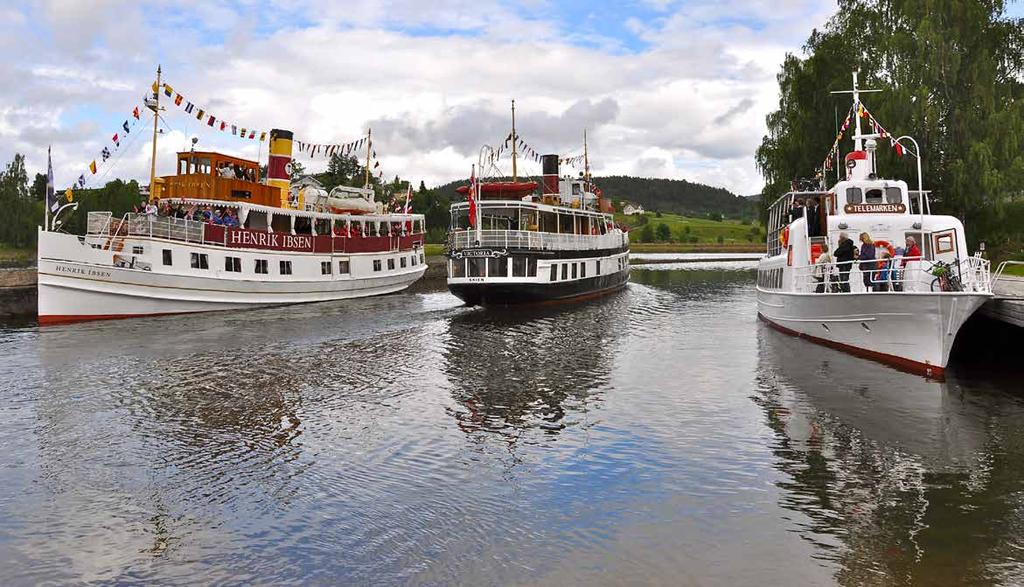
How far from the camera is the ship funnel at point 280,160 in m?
45.6

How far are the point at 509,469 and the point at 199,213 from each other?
32.2 meters

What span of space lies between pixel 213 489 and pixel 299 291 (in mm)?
32648

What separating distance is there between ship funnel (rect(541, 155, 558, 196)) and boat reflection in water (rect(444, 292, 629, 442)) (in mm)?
14322

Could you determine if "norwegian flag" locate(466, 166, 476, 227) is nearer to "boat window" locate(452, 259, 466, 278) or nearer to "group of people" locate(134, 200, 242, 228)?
"boat window" locate(452, 259, 466, 278)

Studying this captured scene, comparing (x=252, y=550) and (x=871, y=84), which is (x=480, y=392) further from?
(x=871, y=84)

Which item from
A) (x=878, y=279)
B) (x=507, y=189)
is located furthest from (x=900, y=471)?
(x=507, y=189)

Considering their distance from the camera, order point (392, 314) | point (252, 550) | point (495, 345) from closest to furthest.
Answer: point (252, 550) < point (495, 345) < point (392, 314)

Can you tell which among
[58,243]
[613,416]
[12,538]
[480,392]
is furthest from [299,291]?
[12,538]

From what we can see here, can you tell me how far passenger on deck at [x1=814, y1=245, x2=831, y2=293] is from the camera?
73.2 feet

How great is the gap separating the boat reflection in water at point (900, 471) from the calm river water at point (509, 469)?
2.2 inches

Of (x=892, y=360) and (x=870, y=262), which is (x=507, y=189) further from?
(x=892, y=360)

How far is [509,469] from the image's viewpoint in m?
12.6

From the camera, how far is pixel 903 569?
8.52 metres

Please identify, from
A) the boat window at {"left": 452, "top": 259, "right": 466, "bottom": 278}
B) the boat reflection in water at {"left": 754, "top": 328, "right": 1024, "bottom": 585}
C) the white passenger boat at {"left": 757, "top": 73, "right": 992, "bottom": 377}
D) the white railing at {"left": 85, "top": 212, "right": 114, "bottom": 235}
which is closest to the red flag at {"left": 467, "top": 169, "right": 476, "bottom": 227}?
the boat window at {"left": 452, "top": 259, "right": 466, "bottom": 278}
